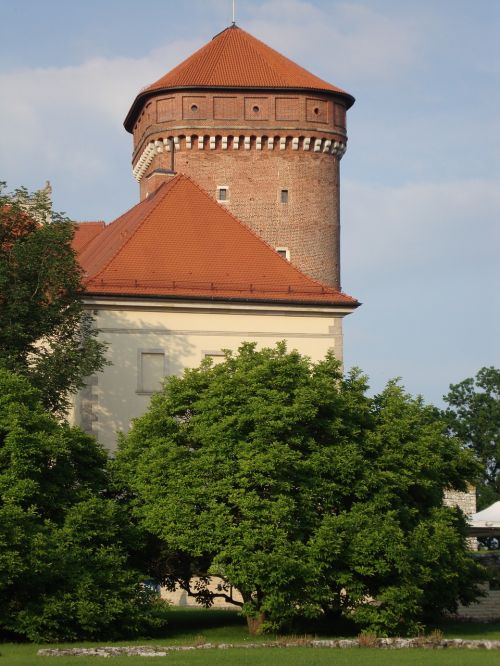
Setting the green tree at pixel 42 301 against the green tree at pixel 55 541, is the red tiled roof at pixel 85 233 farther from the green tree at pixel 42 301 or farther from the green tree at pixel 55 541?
the green tree at pixel 55 541

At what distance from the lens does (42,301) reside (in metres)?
42.3

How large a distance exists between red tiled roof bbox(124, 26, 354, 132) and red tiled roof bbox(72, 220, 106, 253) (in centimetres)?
478

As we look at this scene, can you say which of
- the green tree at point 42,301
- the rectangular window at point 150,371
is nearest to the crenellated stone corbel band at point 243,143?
the rectangular window at point 150,371

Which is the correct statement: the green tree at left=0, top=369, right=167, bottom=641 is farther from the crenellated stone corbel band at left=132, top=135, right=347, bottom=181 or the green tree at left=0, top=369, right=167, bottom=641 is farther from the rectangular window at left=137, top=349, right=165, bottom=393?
the crenellated stone corbel band at left=132, top=135, right=347, bottom=181

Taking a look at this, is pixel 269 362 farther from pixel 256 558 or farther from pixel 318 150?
pixel 318 150

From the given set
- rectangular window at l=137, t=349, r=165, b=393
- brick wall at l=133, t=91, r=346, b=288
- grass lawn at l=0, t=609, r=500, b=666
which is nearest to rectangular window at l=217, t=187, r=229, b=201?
brick wall at l=133, t=91, r=346, b=288

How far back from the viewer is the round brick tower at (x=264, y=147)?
5681cm

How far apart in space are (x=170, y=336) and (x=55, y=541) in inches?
613

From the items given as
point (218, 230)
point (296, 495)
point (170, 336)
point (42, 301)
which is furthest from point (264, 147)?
point (296, 495)

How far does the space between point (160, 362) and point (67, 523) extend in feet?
47.9

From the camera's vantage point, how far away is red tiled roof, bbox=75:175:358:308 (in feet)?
155

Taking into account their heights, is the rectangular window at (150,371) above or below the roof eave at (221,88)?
below

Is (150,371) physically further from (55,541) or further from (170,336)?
(55,541)

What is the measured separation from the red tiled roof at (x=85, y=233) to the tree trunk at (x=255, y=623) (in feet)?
88.3
